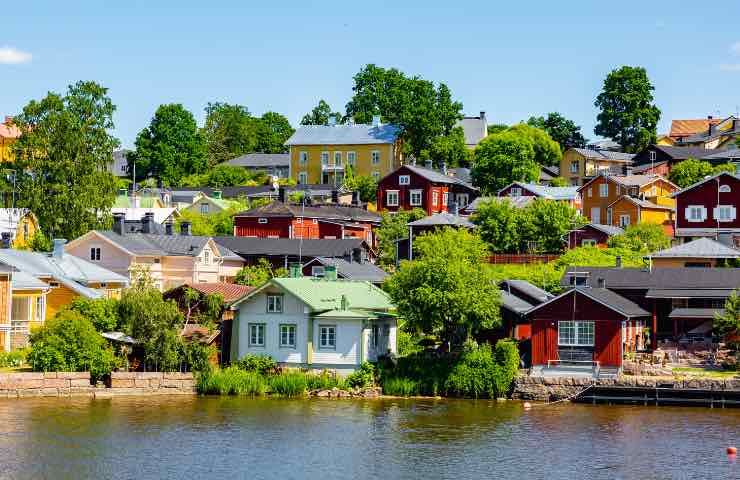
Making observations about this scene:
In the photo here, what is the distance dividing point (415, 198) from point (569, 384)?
167 ft

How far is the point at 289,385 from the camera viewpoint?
182 feet

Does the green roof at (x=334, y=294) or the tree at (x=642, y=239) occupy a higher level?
the tree at (x=642, y=239)

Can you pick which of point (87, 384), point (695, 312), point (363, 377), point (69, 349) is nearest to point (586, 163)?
point (695, 312)

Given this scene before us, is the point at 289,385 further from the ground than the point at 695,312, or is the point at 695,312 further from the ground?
the point at 695,312

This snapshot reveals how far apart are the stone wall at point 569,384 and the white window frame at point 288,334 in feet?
34.2

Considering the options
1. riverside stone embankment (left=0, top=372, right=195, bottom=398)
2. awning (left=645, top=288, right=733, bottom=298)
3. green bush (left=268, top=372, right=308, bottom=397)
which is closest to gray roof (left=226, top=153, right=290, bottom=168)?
awning (left=645, top=288, right=733, bottom=298)

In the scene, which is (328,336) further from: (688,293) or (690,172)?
(690,172)

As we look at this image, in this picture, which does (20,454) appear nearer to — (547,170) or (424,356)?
(424,356)

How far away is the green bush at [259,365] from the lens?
56781mm

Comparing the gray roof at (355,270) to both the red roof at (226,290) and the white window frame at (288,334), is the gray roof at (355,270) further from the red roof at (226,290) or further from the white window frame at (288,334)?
the white window frame at (288,334)

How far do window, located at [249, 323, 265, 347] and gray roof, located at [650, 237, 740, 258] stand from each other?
27.3 m

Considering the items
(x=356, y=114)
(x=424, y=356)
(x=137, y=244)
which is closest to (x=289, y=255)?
(x=137, y=244)

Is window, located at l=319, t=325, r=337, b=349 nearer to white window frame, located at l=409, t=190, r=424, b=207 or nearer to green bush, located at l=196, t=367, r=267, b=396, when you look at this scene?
green bush, located at l=196, t=367, r=267, b=396

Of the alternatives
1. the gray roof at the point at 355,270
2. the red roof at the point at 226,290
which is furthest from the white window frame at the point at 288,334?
the gray roof at the point at 355,270
